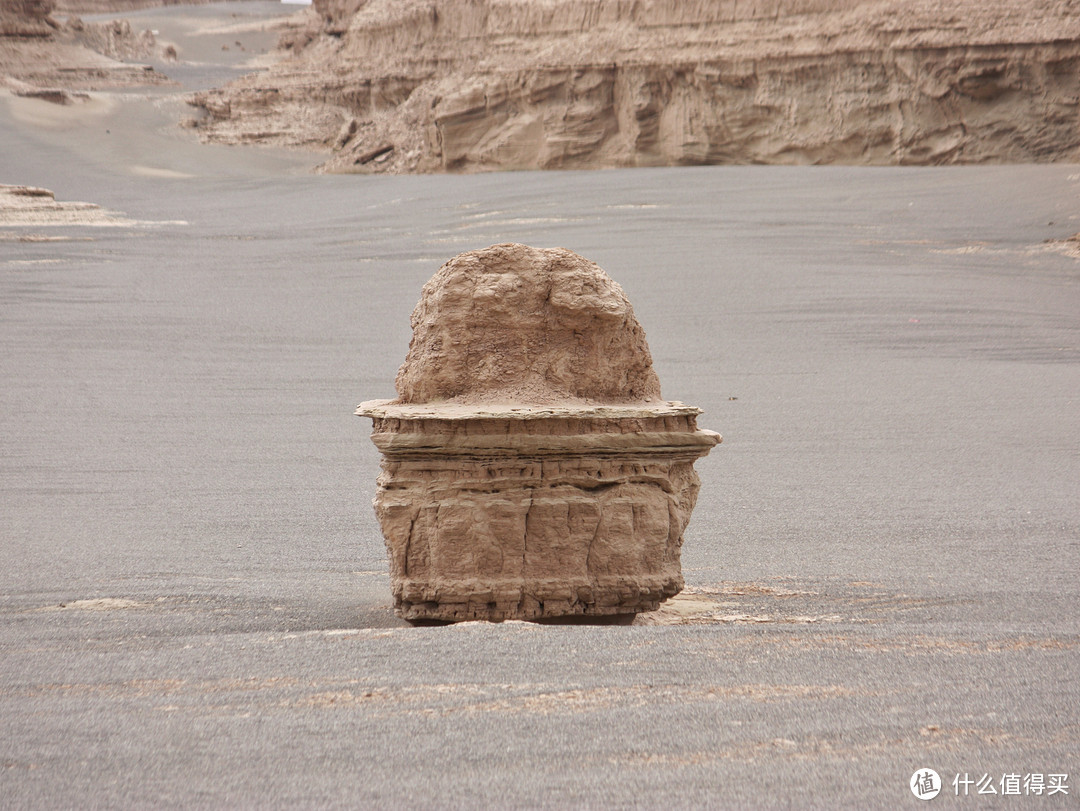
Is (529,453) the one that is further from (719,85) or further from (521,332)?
(719,85)

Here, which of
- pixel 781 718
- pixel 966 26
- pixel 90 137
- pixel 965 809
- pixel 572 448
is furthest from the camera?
pixel 90 137

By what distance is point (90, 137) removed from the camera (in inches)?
1009

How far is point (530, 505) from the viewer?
420cm

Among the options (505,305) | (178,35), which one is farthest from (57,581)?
(178,35)

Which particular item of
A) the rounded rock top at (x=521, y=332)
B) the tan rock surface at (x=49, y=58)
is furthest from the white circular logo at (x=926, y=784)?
the tan rock surface at (x=49, y=58)

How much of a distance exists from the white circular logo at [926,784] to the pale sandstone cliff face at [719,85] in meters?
18.7

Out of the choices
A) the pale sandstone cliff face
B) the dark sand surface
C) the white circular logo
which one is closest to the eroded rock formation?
the dark sand surface

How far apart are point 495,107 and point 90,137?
9.87 meters

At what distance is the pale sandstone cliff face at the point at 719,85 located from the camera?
19.1 m

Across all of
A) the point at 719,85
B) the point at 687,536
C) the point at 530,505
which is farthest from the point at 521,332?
the point at 719,85

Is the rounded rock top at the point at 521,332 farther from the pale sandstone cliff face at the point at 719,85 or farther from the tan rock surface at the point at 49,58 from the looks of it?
the tan rock surface at the point at 49,58

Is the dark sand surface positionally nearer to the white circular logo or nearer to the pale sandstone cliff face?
the white circular logo

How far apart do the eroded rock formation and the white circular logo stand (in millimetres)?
1662

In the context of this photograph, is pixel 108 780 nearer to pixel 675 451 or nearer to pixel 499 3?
pixel 675 451
